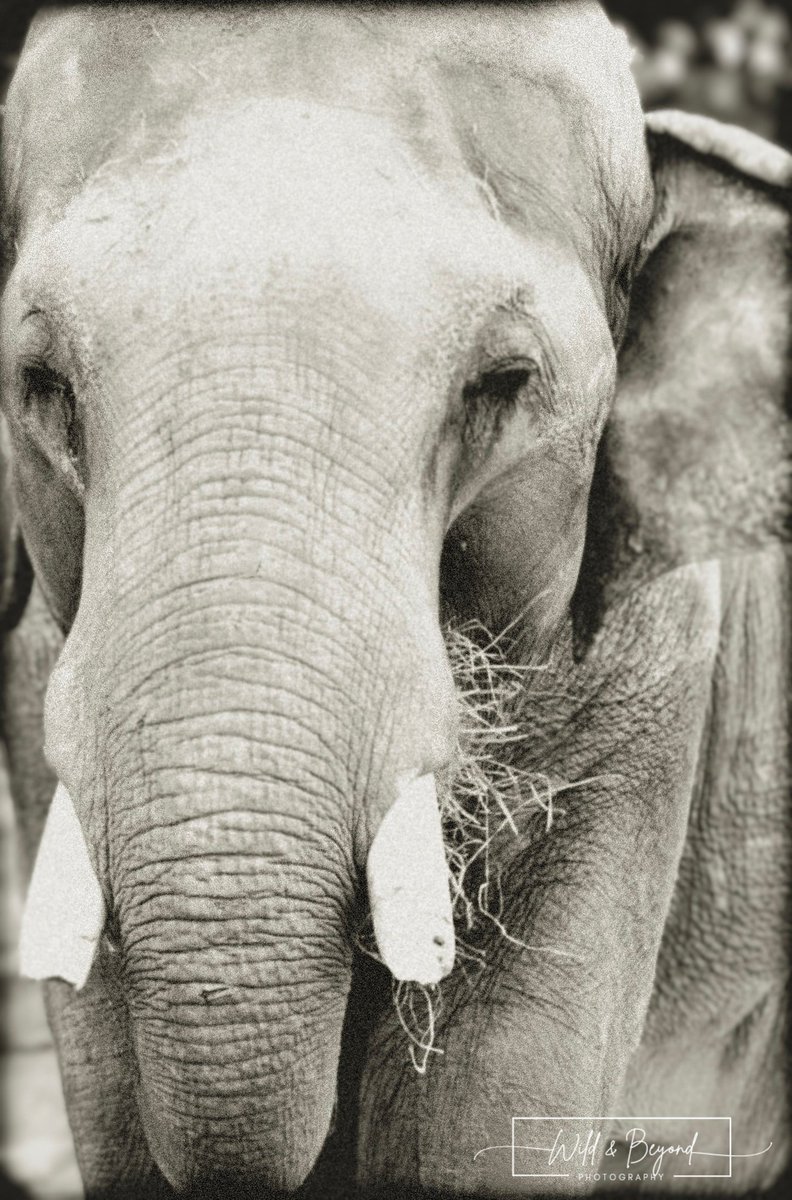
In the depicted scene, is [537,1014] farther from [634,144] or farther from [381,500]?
[634,144]

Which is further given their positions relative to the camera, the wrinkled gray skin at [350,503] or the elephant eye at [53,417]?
the elephant eye at [53,417]

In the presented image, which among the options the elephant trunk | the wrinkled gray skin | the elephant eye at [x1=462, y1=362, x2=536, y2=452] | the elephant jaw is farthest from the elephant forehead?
the elephant jaw

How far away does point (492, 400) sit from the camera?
1.68 meters

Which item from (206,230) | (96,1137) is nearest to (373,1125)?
(96,1137)

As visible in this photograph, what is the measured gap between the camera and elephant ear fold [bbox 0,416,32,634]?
229 cm

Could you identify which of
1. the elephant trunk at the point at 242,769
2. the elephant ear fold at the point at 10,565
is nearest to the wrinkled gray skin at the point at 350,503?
the elephant trunk at the point at 242,769

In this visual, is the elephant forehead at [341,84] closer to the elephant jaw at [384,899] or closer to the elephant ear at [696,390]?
the elephant ear at [696,390]

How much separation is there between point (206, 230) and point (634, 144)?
60 centimetres

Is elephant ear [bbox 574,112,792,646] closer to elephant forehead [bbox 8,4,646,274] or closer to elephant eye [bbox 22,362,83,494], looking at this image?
elephant forehead [bbox 8,4,646,274]

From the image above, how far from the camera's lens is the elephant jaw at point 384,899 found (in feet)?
4.62

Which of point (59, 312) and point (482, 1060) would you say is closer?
point (59, 312)

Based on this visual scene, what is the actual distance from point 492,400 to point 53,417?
0.41 m

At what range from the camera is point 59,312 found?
157cm

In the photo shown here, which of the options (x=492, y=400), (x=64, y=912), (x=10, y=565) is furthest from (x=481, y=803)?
(x=10, y=565)
